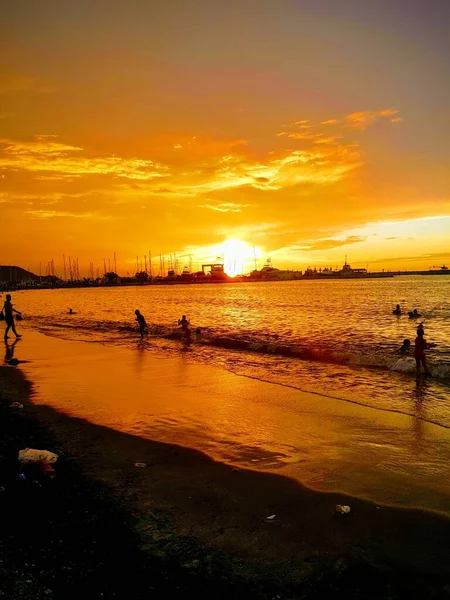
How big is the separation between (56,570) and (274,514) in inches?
117

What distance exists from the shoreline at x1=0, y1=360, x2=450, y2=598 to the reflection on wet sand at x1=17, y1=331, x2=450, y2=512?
0.68m

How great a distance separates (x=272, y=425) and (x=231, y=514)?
4.66m

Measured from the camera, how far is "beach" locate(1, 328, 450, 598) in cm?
484

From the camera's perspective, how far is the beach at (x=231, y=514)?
4.84 metres

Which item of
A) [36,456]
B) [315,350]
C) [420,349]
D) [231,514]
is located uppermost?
[420,349]

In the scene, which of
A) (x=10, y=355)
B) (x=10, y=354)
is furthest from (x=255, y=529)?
(x=10, y=354)

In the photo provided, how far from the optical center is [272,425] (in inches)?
426

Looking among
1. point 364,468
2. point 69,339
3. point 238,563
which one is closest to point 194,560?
point 238,563

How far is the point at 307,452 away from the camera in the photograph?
8.90 m

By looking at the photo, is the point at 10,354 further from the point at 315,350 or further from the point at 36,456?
A: the point at 36,456

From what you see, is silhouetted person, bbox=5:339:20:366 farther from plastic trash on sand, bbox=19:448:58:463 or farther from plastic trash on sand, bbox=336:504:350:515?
plastic trash on sand, bbox=336:504:350:515

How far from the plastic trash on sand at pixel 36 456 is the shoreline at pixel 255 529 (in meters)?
0.19

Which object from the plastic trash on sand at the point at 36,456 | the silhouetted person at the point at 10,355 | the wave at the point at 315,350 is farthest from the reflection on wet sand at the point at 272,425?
the wave at the point at 315,350

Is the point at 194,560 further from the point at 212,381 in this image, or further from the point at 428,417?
the point at 212,381
